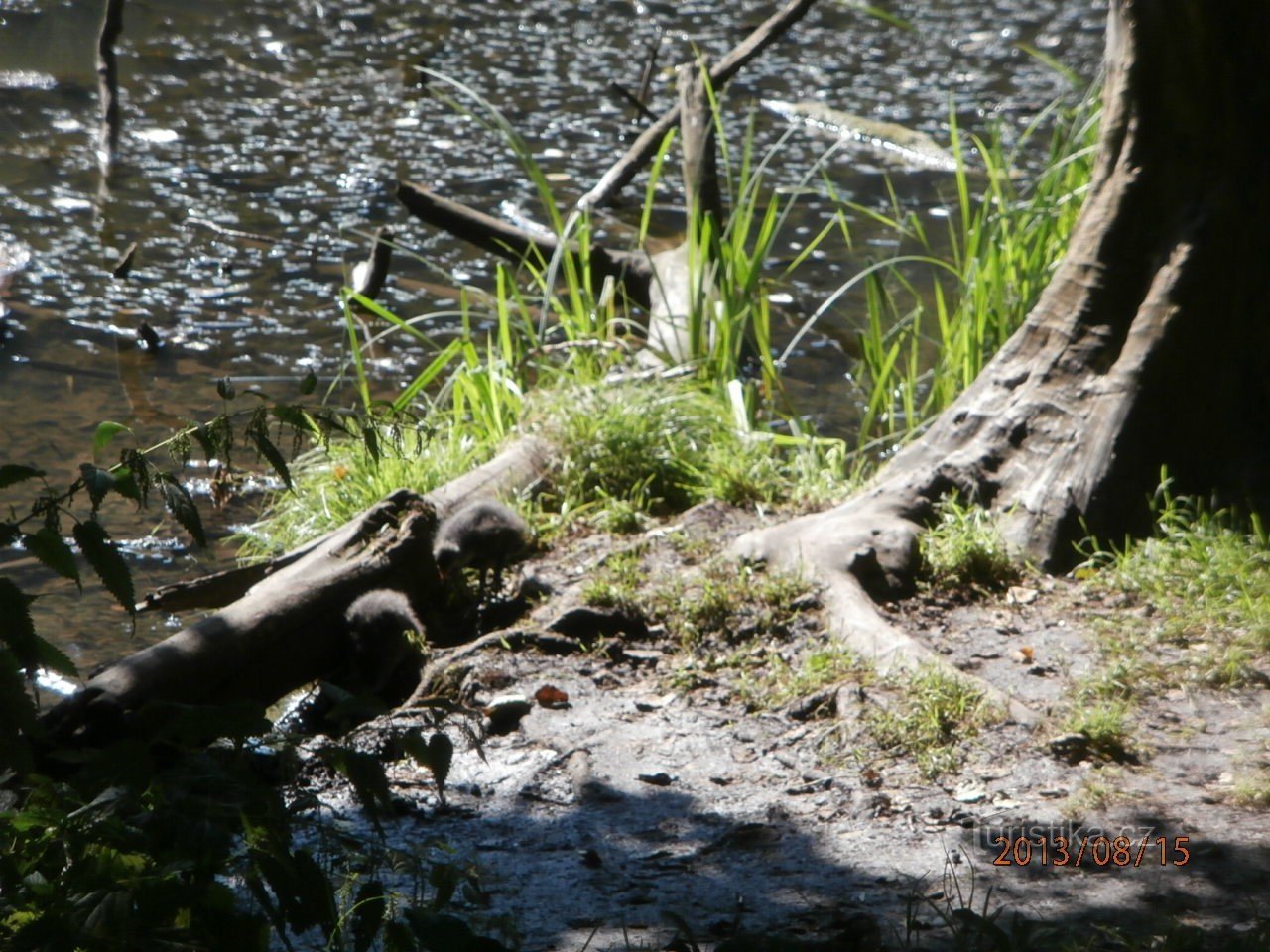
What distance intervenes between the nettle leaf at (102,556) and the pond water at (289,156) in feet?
10.9

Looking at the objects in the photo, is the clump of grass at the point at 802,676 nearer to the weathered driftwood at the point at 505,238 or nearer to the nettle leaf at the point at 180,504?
the nettle leaf at the point at 180,504

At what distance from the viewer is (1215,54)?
15.1ft

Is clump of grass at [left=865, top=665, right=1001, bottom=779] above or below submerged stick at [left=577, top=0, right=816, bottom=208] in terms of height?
below

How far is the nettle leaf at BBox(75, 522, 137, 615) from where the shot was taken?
209cm

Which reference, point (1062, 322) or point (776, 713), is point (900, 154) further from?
point (776, 713)

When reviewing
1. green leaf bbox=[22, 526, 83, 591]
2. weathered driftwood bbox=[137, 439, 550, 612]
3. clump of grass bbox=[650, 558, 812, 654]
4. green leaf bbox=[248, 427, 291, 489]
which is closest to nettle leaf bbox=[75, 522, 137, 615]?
green leaf bbox=[22, 526, 83, 591]

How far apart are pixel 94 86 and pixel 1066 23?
33.4 ft

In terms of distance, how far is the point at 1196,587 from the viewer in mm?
4320

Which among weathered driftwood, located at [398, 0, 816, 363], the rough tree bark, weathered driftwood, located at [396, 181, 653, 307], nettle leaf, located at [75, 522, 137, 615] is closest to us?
Result: nettle leaf, located at [75, 522, 137, 615]

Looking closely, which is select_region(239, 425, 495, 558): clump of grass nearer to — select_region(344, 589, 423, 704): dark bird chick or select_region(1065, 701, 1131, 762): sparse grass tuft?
select_region(344, 589, 423, 704): dark bird chick

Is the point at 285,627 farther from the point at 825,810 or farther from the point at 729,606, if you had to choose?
the point at 825,810

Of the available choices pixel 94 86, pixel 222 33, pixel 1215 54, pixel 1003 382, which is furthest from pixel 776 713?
pixel 222 33
